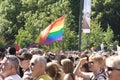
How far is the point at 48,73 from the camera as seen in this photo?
771 centimetres

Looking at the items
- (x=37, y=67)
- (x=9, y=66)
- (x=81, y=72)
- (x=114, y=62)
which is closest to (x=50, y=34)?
(x=81, y=72)

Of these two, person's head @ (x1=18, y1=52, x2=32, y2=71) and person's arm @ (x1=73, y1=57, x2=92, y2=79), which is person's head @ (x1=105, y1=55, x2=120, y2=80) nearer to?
person's arm @ (x1=73, y1=57, x2=92, y2=79)

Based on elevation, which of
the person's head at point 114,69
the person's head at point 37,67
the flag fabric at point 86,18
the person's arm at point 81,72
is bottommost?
the flag fabric at point 86,18

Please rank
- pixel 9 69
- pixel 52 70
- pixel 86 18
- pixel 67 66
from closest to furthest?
1. pixel 9 69
2. pixel 52 70
3. pixel 67 66
4. pixel 86 18

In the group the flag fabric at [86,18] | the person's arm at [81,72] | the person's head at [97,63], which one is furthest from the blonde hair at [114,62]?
the flag fabric at [86,18]

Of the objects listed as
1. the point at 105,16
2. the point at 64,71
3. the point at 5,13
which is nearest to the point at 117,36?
the point at 105,16

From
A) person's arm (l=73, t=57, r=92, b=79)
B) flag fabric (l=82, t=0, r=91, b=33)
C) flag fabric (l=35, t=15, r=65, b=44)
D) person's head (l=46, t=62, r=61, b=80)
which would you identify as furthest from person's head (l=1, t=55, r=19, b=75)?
flag fabric (l=82, t=0, r=91, b=33)

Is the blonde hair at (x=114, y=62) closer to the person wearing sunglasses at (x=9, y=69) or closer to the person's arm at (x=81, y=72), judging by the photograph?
the person wearing sunglasses at (x=9, y=69)

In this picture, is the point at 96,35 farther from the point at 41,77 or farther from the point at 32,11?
the point at 41,77

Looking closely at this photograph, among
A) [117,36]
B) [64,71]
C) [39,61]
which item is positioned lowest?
[117,36]

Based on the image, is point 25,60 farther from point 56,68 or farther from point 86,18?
point 86,18

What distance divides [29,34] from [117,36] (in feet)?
59.9

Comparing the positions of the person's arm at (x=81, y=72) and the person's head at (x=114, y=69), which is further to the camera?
the person's arm at (x=81, y=72)

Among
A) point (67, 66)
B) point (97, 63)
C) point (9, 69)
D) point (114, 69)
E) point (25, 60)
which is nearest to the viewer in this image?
point (114, 69)
